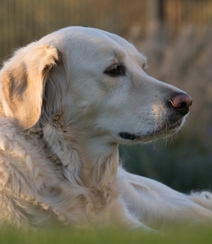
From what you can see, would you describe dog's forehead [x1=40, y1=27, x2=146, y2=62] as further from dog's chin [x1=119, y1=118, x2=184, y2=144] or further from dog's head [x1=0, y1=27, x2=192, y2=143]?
dog's chin [x1=119, y1=118, x2=184, y2=144]

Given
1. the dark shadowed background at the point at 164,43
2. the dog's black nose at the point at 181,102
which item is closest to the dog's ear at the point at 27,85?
the dog's black nose at the point at 181,102

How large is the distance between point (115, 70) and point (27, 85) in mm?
586

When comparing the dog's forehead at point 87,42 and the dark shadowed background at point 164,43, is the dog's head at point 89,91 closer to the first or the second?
the dog's forehead at point 87,42

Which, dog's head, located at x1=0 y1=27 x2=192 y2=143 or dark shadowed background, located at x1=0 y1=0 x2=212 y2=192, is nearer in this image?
dog's head, located at x1=0 y1=27 x2=192 y2=143

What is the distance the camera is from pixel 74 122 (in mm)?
4590

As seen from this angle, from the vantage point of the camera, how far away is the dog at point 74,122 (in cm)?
441

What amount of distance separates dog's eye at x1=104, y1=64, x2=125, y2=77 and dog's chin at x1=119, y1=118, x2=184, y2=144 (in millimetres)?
389

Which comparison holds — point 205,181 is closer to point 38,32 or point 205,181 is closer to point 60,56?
point 60,56

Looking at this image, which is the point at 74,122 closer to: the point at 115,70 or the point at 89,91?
the point at 89,91

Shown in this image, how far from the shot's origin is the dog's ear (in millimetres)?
4418

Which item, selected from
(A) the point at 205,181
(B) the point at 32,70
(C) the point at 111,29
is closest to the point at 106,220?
(B) the point at 32,70

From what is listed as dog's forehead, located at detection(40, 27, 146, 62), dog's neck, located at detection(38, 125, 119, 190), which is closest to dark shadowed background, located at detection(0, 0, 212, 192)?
dog's forehead, located at detection(40, 27, 146, 62)

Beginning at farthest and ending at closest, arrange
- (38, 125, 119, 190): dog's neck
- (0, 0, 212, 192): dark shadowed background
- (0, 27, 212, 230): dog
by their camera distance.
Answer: (0, 0, 212, 192): dark shadowed background, (38, 125, 119, 190): dog's neck, (0, 27, 212, 230): dog

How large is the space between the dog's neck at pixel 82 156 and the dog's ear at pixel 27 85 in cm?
Answer: 17
